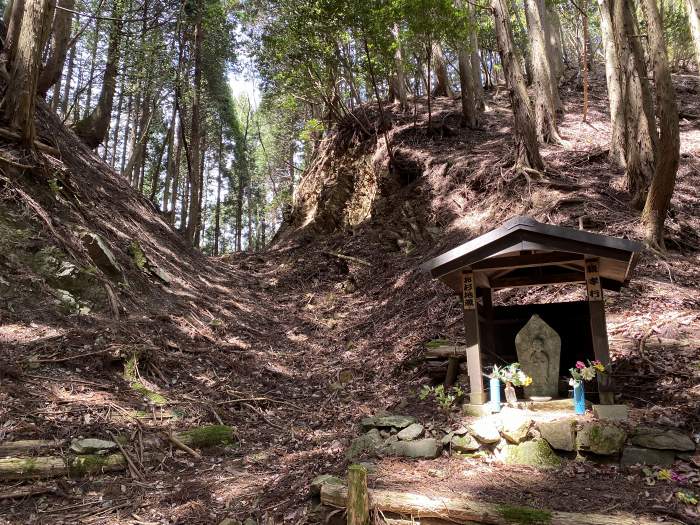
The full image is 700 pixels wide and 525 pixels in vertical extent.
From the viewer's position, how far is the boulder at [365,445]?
5262 millimetres

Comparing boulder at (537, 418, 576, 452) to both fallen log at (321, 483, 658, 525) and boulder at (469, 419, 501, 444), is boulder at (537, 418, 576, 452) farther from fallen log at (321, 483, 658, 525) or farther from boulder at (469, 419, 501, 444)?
fallen log at (321, 483, 658, 525)

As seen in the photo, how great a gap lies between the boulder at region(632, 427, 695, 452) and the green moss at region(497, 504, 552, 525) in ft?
5.48

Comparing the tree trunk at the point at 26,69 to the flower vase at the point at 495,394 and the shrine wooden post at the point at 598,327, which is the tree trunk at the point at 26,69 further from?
the shrine wooden post at the point at 598,327

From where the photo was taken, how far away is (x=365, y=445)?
5391mm

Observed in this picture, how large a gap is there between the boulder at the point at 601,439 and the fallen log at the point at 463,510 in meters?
1.10

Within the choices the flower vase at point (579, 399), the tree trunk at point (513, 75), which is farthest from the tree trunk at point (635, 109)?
the flower vase at point (579, 399)

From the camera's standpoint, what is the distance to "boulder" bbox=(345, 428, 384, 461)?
17.3 feet

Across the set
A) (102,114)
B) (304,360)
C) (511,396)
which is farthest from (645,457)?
(102,114)

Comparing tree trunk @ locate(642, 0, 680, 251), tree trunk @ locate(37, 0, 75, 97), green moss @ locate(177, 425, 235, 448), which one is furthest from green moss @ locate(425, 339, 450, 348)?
tree trunk @ locate(37, 0, 75, 97)

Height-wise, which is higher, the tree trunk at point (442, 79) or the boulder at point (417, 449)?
the tree trunk at point (442, 79)

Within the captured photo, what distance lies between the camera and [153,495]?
4.50m

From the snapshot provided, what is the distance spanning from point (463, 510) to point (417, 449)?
4.74ft

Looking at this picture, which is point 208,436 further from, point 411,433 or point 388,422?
point 411,433

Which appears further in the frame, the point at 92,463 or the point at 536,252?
the point at 536,252
